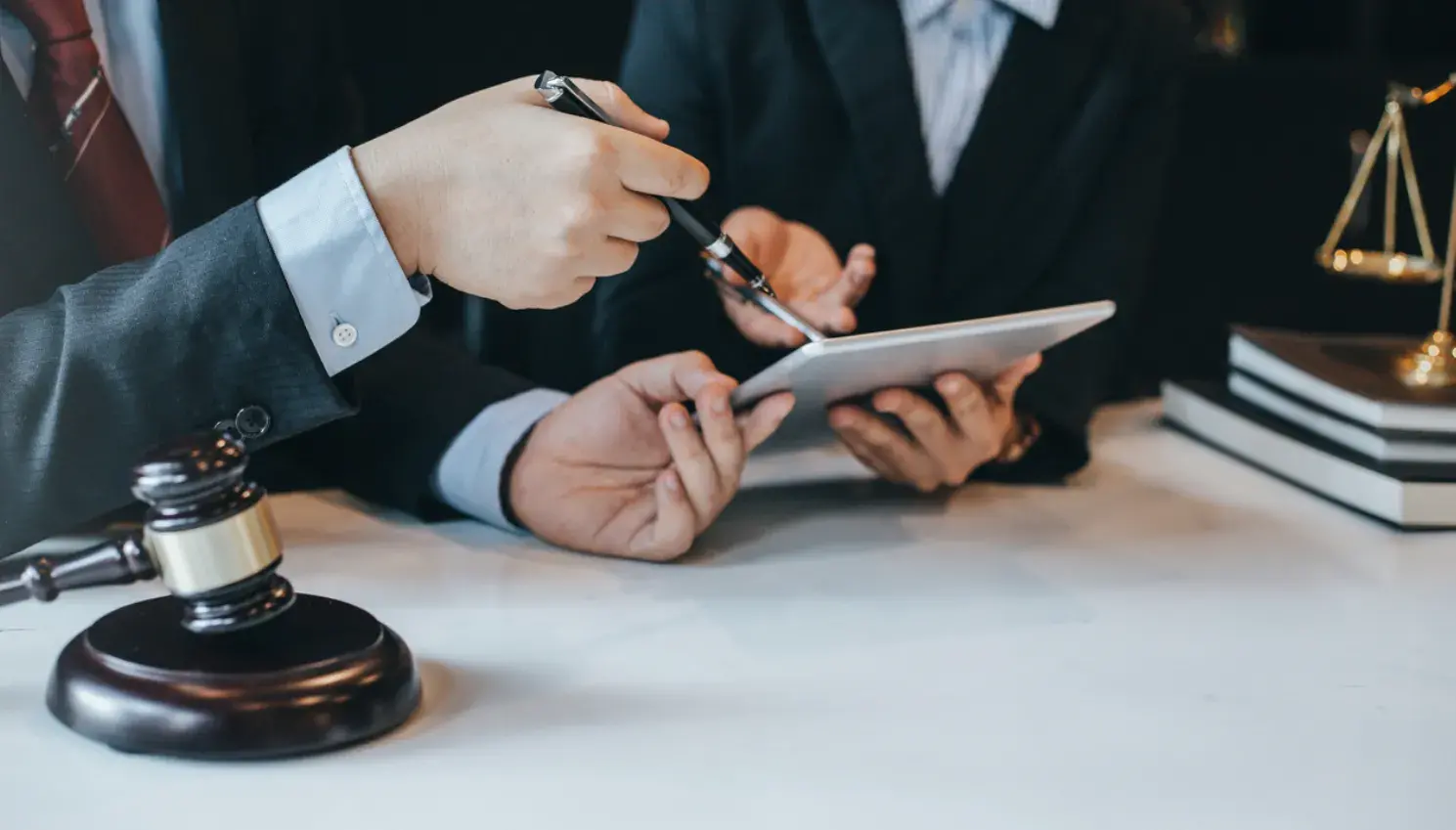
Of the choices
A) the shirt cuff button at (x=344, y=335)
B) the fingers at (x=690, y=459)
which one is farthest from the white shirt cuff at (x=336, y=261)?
the fingers at (x=690, y=459)

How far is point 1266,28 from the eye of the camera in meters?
1.88

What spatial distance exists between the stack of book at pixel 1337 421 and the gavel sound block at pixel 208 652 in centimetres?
84

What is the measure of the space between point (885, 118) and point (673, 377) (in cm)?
46

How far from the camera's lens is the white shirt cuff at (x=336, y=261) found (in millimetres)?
896

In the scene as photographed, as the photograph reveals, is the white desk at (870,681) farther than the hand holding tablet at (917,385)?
No

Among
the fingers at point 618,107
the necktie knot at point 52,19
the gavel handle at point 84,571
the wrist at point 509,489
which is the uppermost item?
the necktie knot at point 52,19

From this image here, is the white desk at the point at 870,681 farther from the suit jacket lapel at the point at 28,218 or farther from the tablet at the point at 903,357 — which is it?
the suit jacket lapel at the point at 28,218

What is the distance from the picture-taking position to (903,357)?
1.03 m

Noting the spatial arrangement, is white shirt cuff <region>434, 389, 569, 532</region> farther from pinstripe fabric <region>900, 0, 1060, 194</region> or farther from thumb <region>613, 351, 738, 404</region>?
pinstripe fabric <region>900, 0, 1060, 194</region>

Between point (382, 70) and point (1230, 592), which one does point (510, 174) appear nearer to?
point (1230, 592)

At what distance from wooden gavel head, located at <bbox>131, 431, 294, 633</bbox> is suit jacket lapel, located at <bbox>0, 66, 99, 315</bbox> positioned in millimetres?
358

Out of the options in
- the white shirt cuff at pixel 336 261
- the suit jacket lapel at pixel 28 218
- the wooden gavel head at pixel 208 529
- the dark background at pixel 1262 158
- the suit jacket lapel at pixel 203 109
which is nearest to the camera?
the wooden gavel head at pixel 208 529

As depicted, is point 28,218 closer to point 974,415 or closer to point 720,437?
point 720,437

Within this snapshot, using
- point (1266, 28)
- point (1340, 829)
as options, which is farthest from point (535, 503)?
point (1266, 28)
